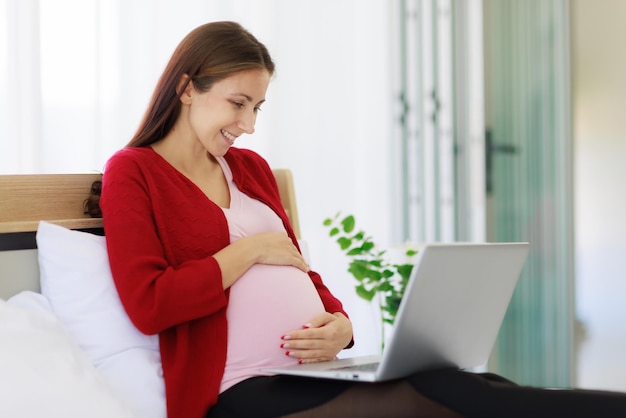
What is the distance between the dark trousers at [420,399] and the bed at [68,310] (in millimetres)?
198

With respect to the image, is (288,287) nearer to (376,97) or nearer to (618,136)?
(376,97)

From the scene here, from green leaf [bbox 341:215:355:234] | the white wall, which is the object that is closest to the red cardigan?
green leaf [bbox 341:215:355:234]

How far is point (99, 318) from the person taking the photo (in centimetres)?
159

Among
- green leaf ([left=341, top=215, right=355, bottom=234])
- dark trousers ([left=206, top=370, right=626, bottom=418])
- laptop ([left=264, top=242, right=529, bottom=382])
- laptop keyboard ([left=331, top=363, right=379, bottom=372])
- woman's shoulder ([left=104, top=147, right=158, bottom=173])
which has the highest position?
woman's shoulder ([left=104, top=147, right=158, bottom=173])

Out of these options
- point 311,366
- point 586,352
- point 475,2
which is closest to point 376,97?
point 475,2

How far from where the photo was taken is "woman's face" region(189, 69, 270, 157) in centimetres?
177

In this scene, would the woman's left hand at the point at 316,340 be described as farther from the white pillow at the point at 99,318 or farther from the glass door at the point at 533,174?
the glass door at the point at 533,174

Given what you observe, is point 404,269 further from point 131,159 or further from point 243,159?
point 131,159

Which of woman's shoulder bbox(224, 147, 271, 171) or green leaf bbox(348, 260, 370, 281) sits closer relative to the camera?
woman's shoulder bbox(224, 147, 271, 171)

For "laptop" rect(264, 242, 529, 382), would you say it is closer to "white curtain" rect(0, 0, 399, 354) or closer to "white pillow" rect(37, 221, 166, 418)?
"white pillow" rect(37, 221, 166, 418)

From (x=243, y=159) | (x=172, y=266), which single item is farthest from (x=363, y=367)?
(x=243, y=159)

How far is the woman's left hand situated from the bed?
0.26 metres

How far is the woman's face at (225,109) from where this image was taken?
177 centimetres

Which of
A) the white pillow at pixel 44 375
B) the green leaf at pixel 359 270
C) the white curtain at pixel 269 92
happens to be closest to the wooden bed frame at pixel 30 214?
the white pillow at pixel 44 375
